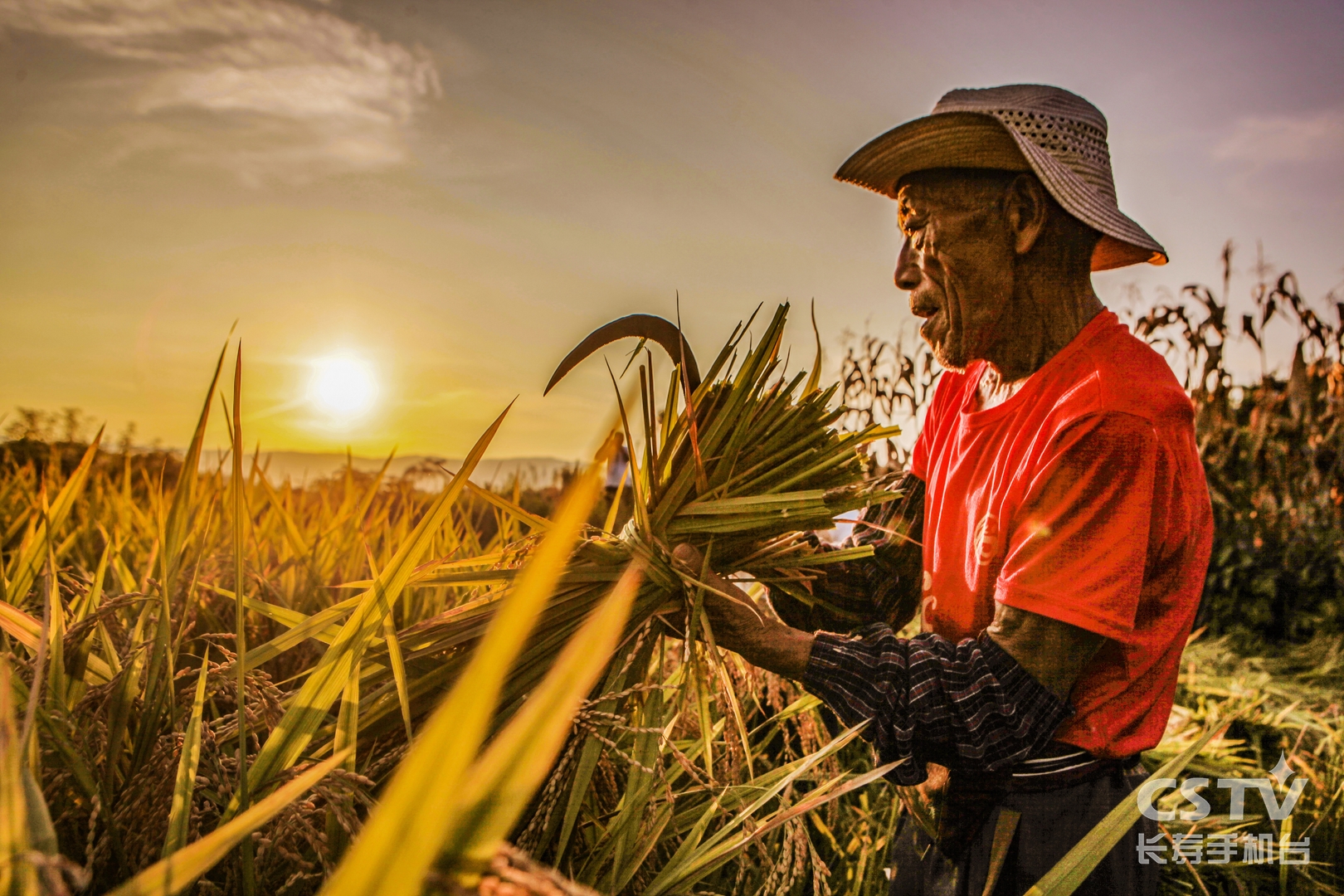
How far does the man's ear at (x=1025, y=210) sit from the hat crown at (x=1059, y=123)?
7 centimetres

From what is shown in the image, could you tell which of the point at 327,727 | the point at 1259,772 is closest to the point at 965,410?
the point at 327,727

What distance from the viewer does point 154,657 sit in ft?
2.83

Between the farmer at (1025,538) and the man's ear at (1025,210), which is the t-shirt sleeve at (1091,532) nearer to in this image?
the farmer at (1025,538)

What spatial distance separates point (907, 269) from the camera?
1.52 meters

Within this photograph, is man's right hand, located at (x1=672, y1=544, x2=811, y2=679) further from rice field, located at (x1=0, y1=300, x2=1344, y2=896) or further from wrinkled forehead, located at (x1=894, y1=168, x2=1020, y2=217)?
wrinkled forehead, located at (x1=894, y1=168, x2=1020, y2=217)

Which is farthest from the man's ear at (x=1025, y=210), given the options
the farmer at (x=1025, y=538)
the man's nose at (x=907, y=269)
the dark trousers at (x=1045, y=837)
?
the dark trousers at (x=1045, y=837)

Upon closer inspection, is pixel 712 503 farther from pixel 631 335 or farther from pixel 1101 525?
pixel 1101 525

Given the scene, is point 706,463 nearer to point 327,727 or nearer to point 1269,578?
point 327,727

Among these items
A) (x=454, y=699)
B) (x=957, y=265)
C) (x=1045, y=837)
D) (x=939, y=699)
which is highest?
(x=957, y=265)

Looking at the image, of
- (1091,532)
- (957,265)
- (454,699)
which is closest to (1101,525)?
(1091,532)

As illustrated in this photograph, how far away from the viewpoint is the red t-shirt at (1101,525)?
1112 millimetres

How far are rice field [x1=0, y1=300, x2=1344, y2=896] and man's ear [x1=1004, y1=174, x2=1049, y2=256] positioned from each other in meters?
0.44

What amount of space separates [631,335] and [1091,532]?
0.81 m

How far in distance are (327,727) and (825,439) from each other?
928 mm
